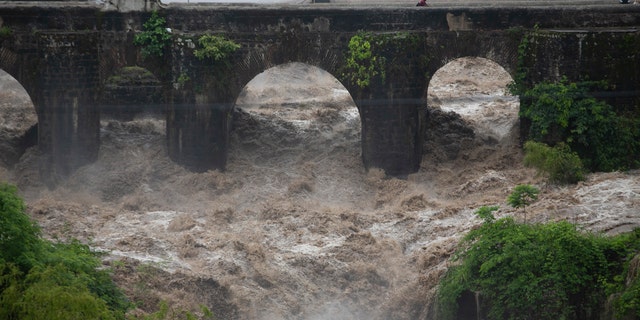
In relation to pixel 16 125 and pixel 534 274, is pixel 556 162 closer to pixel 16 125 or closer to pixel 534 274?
pixel 534 274

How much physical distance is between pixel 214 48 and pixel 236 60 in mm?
542

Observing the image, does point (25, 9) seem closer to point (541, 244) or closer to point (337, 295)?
point (337, 295)

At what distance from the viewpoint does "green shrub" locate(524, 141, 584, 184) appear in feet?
76.3

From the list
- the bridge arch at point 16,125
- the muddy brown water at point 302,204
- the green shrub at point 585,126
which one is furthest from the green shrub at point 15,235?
the green shrub at point 585,126

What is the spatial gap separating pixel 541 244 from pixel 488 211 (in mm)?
1127

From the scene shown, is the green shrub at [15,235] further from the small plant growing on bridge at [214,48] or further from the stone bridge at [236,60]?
the small plant growing on bridge at [214,48]

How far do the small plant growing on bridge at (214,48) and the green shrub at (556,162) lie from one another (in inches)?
234

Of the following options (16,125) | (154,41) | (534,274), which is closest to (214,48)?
(154,41)

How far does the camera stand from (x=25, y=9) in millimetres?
26141

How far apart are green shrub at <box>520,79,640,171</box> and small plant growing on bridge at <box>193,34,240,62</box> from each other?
5753 millimetres

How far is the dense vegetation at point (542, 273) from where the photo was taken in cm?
1897

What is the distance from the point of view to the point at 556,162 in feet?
76.5

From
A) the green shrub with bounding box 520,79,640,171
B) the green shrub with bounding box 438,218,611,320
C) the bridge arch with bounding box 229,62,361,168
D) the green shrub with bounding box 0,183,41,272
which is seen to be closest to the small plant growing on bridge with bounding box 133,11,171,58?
the bridge arch with bounding box 229,62,361,168

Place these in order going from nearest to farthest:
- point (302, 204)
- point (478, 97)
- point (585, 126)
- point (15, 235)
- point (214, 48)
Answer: point (15, 235), point (585, 126), point (302, 204), point (214, 48), point (478, 97)
